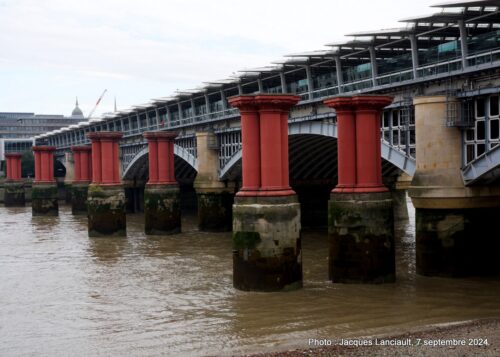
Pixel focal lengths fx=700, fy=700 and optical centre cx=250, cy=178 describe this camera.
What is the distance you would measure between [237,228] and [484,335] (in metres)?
7.64

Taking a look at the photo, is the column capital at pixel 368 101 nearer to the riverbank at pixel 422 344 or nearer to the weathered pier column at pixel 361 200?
the weathered pier column at pixel 361 200

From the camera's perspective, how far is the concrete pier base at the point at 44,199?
2130 inches

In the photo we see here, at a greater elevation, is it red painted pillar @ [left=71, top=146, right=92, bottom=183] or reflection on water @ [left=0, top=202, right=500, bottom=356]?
red painted pillar @ [left=71, top=146, right=92, bottom=183]

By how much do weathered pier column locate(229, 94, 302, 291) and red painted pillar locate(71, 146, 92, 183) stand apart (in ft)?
124

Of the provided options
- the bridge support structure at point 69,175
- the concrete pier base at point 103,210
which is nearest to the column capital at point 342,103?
the concrete pier base at point 103,210

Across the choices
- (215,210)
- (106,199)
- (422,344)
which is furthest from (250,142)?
(215,210)

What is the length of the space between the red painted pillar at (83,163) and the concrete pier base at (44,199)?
201 cm

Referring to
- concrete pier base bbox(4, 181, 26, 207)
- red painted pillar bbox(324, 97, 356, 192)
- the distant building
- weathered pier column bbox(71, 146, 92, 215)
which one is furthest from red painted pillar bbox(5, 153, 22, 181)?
the distant building

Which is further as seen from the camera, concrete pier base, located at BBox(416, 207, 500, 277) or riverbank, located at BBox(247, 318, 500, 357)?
concrete pier base, located at BBox(416, 207, 500, 277)

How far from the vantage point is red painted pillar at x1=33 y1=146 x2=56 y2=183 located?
55688mm

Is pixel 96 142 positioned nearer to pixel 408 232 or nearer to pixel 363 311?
pixel 408 232

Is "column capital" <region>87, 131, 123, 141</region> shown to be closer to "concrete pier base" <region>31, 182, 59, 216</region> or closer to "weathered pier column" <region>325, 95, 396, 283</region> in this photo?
"concrete pier base" <region>31, 182, 59, 216</region>

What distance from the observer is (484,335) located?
532 inches

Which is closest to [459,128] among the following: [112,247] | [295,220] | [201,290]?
[295,220]
